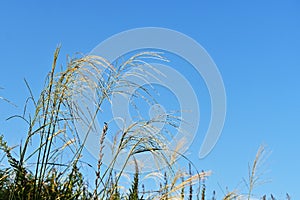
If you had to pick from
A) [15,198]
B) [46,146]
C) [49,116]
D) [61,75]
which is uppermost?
[61,75]

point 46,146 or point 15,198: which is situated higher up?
point 46,146

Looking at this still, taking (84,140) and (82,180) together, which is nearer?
(84,140)

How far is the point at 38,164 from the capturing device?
2857 mm

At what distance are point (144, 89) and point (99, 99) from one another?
0.29 m

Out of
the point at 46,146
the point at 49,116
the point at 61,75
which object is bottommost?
the point at 46,146

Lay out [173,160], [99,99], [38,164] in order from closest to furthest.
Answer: [38,164] < [99,99] < [173,160]

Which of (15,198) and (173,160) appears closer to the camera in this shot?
(15,198)

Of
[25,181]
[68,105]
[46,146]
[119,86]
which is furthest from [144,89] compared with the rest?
[25,181]

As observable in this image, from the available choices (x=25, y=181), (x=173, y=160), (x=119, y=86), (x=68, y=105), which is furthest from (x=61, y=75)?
(x=173, y=160)

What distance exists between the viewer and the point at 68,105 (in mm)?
3014

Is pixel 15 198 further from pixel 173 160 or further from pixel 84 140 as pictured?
pixel 173 160

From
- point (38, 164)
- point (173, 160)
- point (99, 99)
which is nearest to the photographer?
point (38, 164)

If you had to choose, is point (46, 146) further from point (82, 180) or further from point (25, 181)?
point (82, 180)

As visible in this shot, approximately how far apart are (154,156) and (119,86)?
557 mm
